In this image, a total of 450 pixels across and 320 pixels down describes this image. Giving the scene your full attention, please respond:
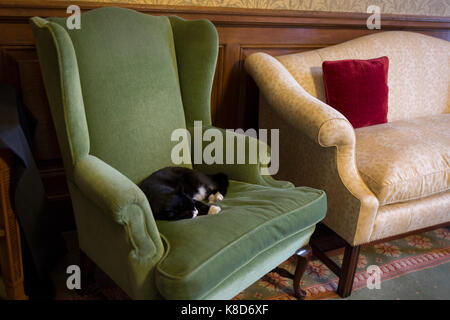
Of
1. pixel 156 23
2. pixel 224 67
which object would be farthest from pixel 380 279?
pixel 156 23

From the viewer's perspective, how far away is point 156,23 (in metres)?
1.61

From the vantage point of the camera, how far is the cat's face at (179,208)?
1321 millimetres

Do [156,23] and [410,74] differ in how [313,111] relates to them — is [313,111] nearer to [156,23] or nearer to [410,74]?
[156,23]

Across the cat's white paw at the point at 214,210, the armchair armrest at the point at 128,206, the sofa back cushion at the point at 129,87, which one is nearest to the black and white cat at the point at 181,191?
the cat's white paw at the point at 214,210

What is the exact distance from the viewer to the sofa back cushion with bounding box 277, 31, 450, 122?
2051 mm

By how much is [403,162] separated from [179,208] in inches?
37.4

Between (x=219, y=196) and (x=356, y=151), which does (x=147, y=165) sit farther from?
(x=356, y=151)

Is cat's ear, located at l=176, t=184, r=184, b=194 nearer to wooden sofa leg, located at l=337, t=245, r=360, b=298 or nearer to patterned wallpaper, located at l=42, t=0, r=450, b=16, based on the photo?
wooden sofa leg, located at l=337, t=245, r=360, b=298

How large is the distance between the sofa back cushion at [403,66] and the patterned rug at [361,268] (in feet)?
2.36

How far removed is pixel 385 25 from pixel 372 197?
1328 mm

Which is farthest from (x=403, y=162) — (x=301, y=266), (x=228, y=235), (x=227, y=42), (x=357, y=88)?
(x=227, y=42)

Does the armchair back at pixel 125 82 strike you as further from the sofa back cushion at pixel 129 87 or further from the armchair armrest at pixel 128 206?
the armchair armrest at pixel 128 206

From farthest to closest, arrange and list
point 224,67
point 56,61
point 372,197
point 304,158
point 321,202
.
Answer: point 224,67 → point 304,158 → point 372,197 → point 321,202 → point 56,61

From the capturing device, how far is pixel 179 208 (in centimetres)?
135
